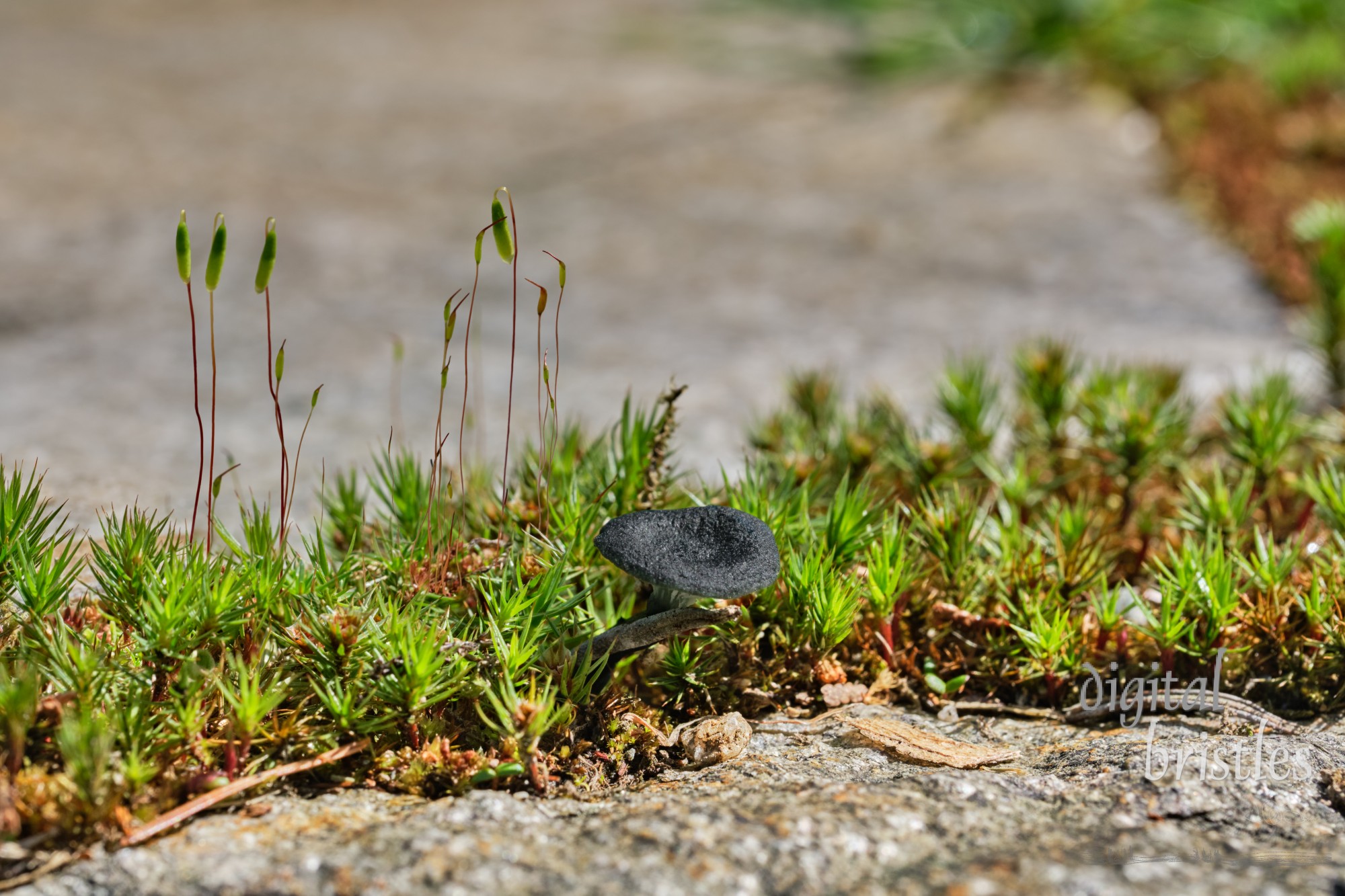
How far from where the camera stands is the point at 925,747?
2182 millimetres

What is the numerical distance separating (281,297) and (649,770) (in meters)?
3.03

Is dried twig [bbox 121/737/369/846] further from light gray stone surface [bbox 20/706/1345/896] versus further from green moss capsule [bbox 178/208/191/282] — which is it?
green moss capsule [bbox 178/208/191/282]

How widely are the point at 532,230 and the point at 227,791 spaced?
3527 millimetres

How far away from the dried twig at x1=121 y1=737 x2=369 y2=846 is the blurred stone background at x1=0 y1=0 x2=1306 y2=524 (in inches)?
43.1

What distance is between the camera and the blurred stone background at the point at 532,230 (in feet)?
12.4

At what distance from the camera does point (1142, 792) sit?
188 cm

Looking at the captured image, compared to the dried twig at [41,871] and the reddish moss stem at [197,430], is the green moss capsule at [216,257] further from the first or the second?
the dried twig at [41,871]

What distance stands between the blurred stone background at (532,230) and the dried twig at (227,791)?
1.09m

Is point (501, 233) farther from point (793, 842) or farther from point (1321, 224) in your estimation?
point (1321, 224)

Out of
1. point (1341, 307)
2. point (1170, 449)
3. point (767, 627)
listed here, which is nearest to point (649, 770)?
point (767, 627)

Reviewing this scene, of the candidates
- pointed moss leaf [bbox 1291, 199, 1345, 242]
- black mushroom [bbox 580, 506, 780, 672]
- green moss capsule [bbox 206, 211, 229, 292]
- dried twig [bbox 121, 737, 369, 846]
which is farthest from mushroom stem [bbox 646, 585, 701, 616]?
pointed moss leaf [bbox 1291, 199, 1345, 242]

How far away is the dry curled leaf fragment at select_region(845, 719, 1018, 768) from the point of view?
212 cm

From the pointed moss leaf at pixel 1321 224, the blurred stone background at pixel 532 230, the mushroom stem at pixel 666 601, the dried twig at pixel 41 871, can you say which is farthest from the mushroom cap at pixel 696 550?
the pointed moss leaf at pixel 1321 224

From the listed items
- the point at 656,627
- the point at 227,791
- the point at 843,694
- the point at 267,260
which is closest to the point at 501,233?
the point at 267,260
